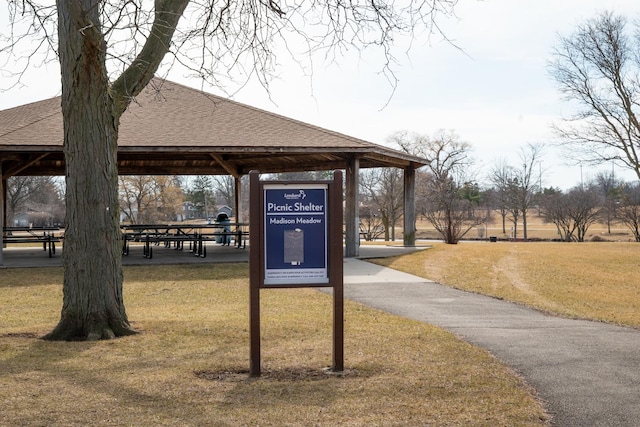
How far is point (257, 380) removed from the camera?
629 cm

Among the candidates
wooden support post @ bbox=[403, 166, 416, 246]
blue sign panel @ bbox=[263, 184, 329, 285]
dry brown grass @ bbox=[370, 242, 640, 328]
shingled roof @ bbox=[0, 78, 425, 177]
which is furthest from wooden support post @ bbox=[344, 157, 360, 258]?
blue sign panel @ bbox=[263, 184, 329, 285]

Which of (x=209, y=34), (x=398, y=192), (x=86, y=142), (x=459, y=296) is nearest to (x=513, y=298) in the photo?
(x=459, y=296)

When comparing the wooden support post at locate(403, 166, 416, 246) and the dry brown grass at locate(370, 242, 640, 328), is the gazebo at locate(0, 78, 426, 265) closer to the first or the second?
the wooden support post at locate(403, 166, 416, 246)

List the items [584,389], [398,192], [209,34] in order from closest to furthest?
[584,389] < [209,34] < [398,192]

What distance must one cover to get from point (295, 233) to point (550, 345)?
3.34 m

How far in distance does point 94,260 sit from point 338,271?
344cm

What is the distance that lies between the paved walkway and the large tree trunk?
4.32m

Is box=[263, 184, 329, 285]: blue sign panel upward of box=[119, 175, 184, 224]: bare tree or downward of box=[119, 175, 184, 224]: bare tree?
downward

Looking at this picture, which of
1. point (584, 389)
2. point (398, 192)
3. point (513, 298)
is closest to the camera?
point (584, 389)

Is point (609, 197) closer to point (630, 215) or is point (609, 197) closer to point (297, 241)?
point (630, 215)

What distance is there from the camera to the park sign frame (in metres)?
6.55

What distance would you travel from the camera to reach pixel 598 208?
61688 mm

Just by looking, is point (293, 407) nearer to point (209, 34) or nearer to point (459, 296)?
point (209, 34)

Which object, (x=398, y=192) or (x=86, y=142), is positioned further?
(x=398, y=192)
